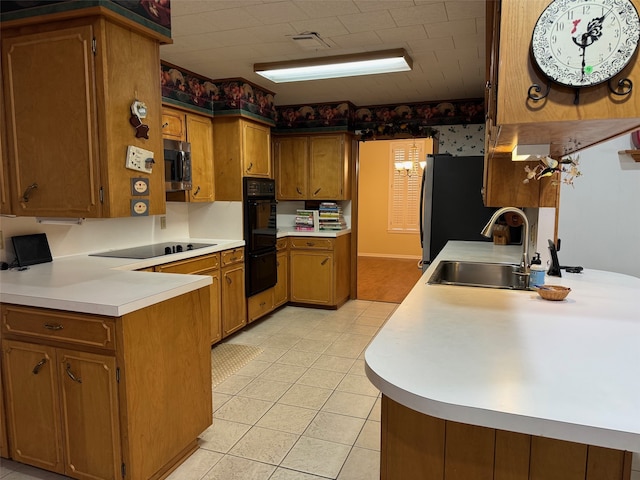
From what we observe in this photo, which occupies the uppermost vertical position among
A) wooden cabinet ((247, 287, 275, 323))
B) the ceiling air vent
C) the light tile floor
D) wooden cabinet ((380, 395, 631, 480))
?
the ceiling air vent

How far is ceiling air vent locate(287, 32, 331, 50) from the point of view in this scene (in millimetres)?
2824

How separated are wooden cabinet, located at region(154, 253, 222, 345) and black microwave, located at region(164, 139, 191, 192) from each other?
621mm

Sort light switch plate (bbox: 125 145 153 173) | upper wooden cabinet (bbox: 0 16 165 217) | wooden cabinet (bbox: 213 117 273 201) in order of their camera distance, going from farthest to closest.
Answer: wooden cabinet (bbox: 213 117 273 201)
light switch plate (bbox: 125 145 153 173)
upper wooden cabinet (bbox: 0 16 165 217)

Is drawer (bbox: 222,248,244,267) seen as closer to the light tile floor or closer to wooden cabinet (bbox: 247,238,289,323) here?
wooden cabinet (bbox: 247,238,289,323)

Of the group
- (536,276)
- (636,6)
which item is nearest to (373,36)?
(536,276)

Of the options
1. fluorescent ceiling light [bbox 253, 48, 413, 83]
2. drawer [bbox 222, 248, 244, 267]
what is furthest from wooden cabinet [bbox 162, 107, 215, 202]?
fluorescent ceiling light [bbox 253, 48, 413, 83]

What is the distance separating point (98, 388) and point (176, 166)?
2.05 m

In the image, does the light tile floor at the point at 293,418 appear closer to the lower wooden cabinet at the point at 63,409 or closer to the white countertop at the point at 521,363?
the lower wooden cabinet at the point at 63,409

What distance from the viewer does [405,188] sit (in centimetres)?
841

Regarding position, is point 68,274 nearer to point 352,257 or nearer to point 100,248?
point 100,248

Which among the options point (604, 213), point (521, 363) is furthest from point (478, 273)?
point (521, 363)

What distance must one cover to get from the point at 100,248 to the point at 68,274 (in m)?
0.92

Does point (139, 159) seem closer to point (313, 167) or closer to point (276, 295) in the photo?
point (276, 295)

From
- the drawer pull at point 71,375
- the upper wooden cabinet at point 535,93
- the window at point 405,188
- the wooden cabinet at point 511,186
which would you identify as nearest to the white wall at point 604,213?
the wooden cabinet at point 511,186
